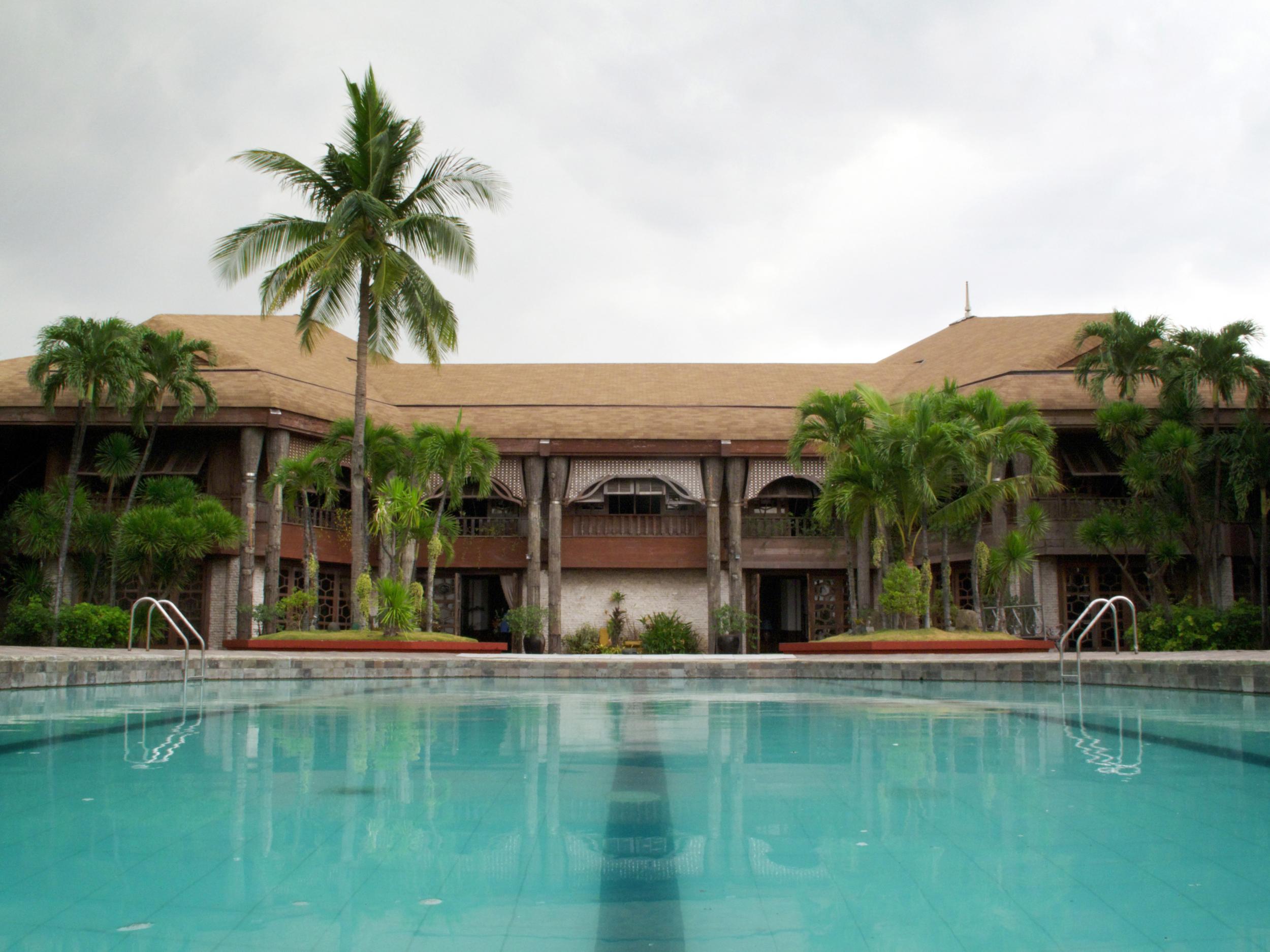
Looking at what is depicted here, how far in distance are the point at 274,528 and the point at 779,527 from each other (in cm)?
1008

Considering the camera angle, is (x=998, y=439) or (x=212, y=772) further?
(x=998, y=439)

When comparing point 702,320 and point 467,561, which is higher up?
point 702,320

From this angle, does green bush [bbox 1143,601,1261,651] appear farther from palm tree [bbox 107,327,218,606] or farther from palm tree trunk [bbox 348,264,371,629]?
palm tree [bbox 107,327,218,606]

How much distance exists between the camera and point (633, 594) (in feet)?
75.2

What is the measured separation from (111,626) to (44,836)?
1516 cm

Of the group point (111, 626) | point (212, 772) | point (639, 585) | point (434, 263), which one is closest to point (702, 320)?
point (639, 585)

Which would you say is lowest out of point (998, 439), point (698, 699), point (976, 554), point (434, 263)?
point (698, 699)

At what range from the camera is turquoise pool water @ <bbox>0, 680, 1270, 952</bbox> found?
2.78 metres

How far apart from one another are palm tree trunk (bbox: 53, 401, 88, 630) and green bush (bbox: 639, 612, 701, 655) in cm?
1033

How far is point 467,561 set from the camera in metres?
22.6

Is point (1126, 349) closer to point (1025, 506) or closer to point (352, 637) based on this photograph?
point (1025, 506)

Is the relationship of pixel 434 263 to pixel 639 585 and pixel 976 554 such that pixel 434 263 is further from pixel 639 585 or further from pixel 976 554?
pixel 976 554

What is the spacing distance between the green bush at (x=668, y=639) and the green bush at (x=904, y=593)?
545 centimetres

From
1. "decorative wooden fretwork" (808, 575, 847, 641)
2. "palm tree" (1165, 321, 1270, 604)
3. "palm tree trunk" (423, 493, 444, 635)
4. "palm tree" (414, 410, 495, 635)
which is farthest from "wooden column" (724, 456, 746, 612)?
"palm tree" (1165, 321, 1270, 604)
